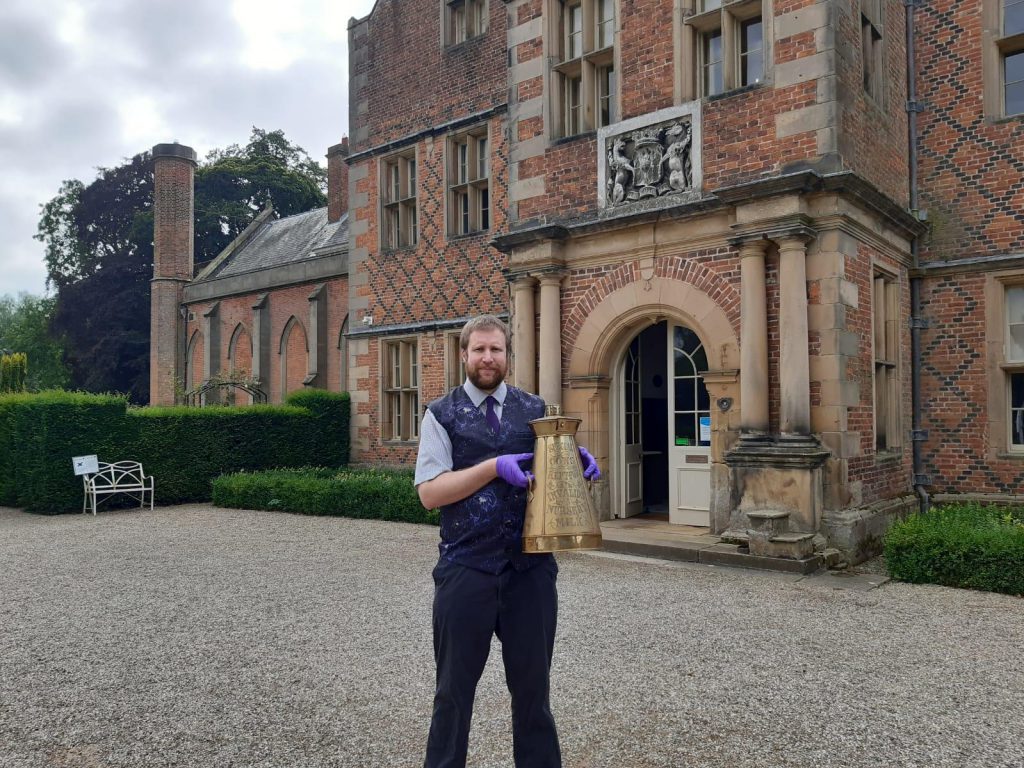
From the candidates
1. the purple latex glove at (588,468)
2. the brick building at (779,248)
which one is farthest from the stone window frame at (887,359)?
the purple latex glove at (588,468)

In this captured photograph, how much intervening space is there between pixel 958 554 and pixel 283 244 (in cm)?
2249

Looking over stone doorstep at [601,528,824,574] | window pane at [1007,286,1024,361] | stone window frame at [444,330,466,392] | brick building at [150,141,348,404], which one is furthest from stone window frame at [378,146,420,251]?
window pane at [1007,286,1024,361]

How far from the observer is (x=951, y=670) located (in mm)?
4930

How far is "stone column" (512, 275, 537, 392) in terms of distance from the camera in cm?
1097

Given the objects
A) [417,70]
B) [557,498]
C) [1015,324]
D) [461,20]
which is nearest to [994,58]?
[1015,324]

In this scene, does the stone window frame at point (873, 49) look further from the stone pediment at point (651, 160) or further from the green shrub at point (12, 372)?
the green shrub at point (12, 372)

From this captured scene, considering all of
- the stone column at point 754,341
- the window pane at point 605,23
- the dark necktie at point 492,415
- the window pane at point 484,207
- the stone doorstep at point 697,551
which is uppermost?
the window pane at point 605,23

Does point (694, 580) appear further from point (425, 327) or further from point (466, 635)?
point (425, 327)

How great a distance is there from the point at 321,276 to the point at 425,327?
679 cm

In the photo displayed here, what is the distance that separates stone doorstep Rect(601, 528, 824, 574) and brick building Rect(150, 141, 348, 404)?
39.4 feet

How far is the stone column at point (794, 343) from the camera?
8516 mm

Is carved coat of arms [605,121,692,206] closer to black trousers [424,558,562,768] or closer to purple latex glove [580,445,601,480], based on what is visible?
purple latex glove [580,445,601,480]

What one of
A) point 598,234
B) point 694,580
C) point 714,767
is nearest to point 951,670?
point 714,767

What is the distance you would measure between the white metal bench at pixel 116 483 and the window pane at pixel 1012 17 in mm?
14154
